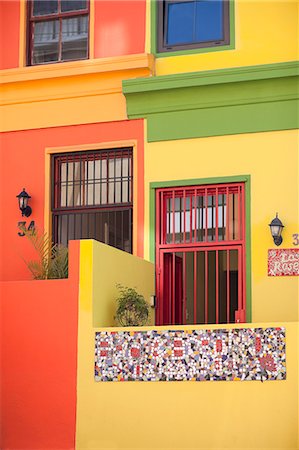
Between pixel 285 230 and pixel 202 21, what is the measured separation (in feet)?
11.4

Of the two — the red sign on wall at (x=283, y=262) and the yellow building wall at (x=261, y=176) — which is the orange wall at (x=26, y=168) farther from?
the red sign on wall at (x=283, y=262)

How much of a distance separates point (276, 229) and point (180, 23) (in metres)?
3.61

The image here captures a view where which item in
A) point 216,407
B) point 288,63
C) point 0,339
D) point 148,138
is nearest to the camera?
point 216,407

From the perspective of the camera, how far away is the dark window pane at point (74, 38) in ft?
44.4

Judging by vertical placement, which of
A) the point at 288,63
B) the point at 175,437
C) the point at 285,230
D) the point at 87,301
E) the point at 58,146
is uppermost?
the point at 288,63

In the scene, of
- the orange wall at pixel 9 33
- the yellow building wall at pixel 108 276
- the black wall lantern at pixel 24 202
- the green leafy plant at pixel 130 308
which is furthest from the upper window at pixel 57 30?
the green leafy plant at pixel 130 308

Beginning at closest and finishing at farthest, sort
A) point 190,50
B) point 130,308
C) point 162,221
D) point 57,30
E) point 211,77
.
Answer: point 130,308
point 211,77
point 162,221
point 190,50
point 57,30

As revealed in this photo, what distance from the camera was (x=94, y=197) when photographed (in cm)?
1309

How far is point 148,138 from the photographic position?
12711 millimetres

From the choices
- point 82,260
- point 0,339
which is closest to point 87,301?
point 82,260

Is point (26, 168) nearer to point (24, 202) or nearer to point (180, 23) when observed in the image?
point (24, 202)

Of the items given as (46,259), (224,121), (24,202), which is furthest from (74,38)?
(46,259)

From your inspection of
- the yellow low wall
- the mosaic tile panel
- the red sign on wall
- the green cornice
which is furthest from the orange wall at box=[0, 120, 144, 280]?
the mosaic tile panel

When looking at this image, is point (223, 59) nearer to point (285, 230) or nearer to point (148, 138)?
point (148, 138)
